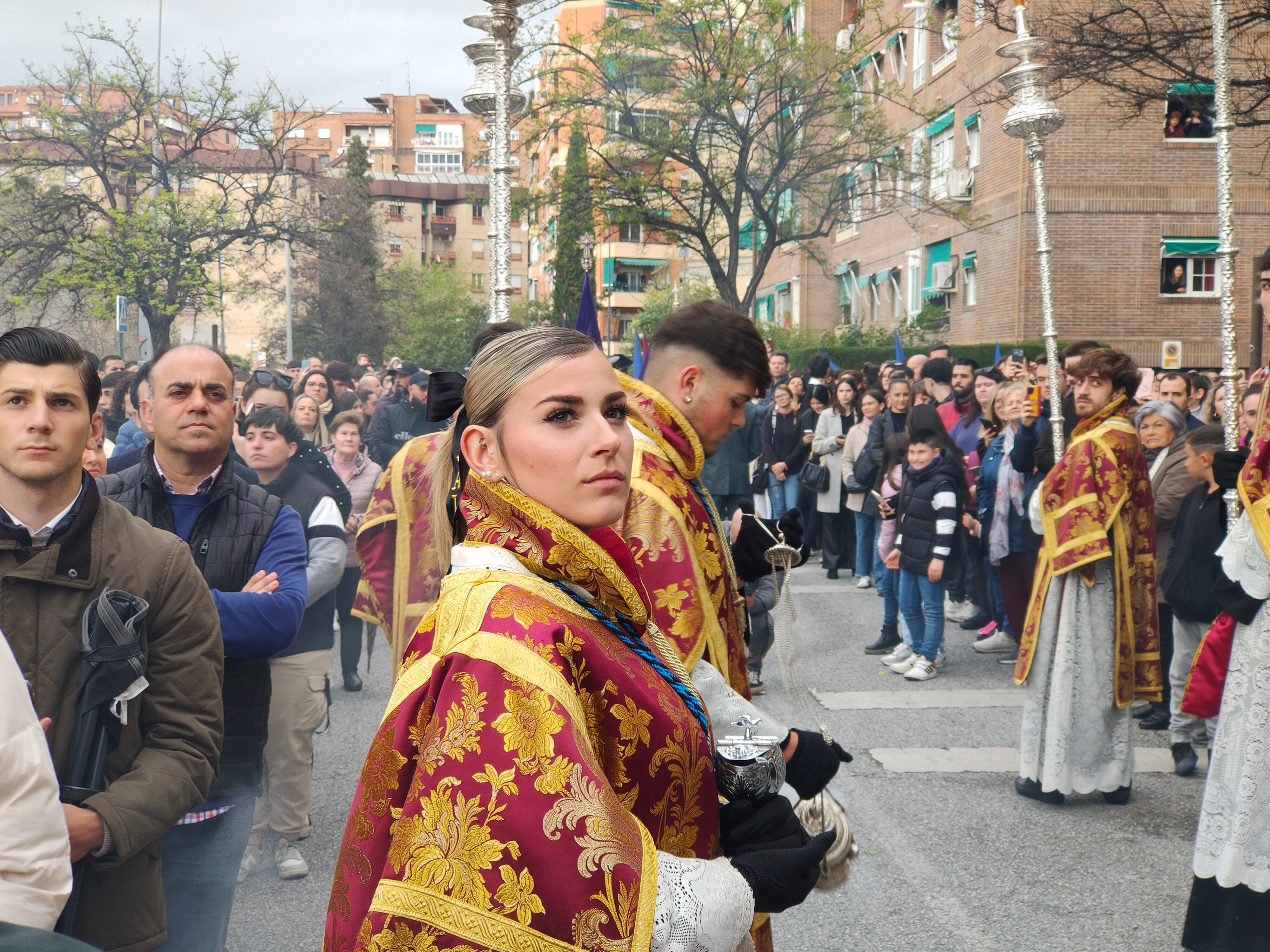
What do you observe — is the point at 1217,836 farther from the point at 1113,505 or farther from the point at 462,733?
the point at 462,733

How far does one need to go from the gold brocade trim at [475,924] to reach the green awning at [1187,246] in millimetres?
24611

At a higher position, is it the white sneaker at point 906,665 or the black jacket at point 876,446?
the black jacket at point 876,446

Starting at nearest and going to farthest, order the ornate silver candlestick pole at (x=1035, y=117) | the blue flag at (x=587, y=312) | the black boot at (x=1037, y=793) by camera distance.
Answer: the blue flag at (x=587, y=312), the black boot at (x=1037, y=793), the ornate silver candlestick pole at (x=1035, y=117)

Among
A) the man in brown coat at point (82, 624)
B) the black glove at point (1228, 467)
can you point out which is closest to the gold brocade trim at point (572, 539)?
the man in brown coat at point (82, 624)

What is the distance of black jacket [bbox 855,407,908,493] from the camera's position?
1065 cm

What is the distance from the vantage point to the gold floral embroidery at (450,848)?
141cm

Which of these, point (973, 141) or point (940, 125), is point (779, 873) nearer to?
point (973, 141)

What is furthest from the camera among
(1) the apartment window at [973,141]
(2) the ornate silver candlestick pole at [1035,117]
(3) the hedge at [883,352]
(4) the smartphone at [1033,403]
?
(1) the apartment window at [973,141]

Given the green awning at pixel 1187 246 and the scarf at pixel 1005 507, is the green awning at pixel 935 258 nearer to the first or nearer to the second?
the green awning at pixel 1187 246

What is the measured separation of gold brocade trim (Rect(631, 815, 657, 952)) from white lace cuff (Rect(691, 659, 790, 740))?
714mm

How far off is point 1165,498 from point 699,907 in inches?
249

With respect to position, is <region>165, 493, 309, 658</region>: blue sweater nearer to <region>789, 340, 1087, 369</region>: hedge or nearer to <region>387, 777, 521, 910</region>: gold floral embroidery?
<region>387, 777, 521, 910</region>: gold floral embroidery

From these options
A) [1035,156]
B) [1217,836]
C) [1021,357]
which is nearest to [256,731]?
[1217,836]

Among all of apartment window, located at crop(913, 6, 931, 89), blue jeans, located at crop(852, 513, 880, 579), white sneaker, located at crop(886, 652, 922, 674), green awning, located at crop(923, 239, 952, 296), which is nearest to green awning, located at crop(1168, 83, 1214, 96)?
blue jeans, located at crop(852, 513, 880, 579)
